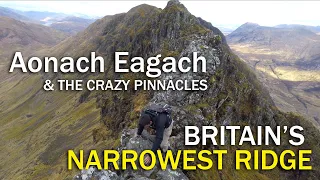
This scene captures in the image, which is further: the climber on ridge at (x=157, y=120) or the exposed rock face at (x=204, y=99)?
the exposed rock face at (x=204, y=99)

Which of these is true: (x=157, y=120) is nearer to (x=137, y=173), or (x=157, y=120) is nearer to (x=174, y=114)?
(x=137, y=173)

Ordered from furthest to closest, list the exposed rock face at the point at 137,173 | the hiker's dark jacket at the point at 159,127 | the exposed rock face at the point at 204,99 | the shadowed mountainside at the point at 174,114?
the shadowed mountainside at the point at 174,114
the exposed rock face at the point at 204,99
the exposed rock face at the point at 137,173
the hiker's dark jacket at the point at 159,127

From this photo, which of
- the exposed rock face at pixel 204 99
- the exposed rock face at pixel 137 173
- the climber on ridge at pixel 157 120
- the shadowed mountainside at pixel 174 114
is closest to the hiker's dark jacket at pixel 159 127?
the climber on ridge at pixel 157 120

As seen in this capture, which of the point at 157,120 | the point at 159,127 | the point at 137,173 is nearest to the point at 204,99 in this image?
the point at 137,173

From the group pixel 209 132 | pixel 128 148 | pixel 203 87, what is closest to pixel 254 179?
pixel 209 132

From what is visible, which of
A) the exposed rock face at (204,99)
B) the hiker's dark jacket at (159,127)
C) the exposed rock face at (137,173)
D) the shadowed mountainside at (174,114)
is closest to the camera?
the hiker's dark jacket at (159,127)

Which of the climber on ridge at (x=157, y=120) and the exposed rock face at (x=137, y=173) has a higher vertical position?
the climber on ridge at (x=157, y=120)

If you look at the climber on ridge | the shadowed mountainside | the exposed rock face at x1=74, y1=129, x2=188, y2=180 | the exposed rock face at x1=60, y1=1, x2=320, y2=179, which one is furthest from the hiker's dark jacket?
the shadowed mountainside

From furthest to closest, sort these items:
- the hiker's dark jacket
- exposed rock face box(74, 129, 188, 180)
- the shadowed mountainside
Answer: the shadowed mountainside < exposed rock face box(74, 129, 188, 180) < the hiker's dark jacket

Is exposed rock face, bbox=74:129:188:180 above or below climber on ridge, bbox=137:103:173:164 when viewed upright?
below

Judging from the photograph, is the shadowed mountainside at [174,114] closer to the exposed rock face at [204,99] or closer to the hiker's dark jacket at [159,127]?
the exposed rock face at [204,99]

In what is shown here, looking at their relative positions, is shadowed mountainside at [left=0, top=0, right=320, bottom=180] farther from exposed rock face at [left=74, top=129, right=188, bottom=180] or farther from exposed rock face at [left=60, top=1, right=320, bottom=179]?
exposed rock face at [left=74, top=129, right=188, bottom=180]

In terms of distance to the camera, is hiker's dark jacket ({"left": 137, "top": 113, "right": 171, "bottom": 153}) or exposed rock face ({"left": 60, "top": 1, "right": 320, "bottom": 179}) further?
exposed rock face ({"left": 60, "top": 1, "right": 320, "bottom": 179})
